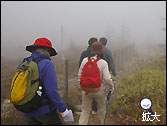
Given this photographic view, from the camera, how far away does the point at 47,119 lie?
2.34 m

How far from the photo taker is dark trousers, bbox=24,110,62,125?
233cm

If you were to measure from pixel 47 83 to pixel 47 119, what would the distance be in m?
0.60

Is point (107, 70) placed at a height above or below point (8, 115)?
above

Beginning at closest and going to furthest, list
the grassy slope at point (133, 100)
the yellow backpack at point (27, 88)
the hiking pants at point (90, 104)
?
the yellow backpack at point (27, 88) → the hiking pants at point (90, 104) → the grassy slope at point (133, 100)

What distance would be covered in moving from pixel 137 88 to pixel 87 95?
3.03 metres

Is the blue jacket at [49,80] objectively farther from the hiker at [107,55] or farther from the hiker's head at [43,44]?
the hiker at [107,55]

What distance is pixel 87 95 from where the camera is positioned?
2.97 m

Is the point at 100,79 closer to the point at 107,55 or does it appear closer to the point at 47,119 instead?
the point at 107,55

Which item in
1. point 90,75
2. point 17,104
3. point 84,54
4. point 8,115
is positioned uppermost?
point 84,54

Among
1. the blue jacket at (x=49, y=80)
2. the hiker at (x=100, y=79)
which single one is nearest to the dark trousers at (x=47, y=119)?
the blue jacket at (x=49, y=80)

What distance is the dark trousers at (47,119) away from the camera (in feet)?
7.63

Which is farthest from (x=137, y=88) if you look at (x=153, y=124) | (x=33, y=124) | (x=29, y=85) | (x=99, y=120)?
(x=29, y=85)

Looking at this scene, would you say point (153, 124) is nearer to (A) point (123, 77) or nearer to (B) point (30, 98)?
(A) point (123, 77)

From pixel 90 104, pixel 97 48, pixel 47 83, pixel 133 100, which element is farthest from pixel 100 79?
pixel 133 100
